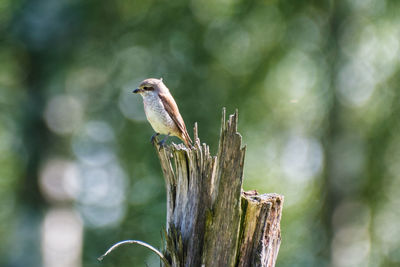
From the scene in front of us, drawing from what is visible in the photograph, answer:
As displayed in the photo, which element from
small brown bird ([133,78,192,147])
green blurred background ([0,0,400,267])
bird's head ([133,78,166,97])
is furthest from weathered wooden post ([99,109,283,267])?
green blurred background ([0,0,400,267])

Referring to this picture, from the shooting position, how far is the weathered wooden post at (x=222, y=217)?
3.98 metres

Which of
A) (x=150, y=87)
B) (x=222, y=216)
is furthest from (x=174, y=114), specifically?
(x=222, y=216)

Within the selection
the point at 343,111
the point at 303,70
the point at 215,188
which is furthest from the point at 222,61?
the point at 215,188

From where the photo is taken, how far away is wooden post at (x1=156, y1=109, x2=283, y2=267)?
3980 mm

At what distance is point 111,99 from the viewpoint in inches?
628

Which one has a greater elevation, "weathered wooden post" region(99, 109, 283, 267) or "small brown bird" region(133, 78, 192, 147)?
"small brown bird" region(133, 78, 192, 147)

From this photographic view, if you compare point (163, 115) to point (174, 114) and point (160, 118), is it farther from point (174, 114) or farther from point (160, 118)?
point (174, 114)

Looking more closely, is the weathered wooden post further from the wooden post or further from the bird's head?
the bird's head

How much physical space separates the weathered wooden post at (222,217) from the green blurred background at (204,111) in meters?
9.43

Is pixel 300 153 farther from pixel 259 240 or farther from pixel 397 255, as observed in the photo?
pixel 259 240

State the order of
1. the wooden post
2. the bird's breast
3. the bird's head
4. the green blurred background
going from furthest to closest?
the green blurred background
the bird's head
the bird's breast
the wooden post

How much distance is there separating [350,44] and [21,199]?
382 inches

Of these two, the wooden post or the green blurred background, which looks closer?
the wooden post

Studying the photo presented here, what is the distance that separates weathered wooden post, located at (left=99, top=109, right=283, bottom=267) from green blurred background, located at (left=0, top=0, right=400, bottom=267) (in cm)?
943
